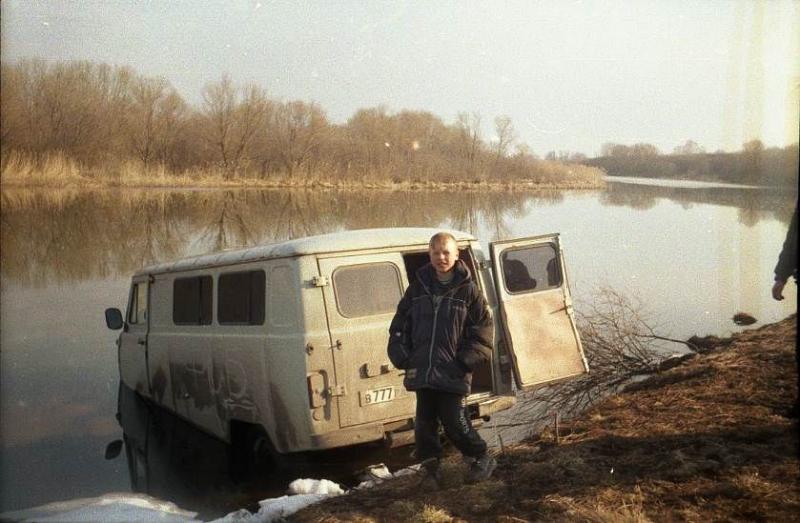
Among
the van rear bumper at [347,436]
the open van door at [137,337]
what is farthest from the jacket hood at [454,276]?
the open van door at [137,337]

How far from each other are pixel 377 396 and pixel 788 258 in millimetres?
3534

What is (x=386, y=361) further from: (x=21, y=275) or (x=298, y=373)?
(x=21, y=275)

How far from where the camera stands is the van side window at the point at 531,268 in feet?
22.5

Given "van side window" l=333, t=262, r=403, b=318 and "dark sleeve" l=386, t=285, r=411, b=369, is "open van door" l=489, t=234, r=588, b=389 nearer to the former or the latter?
"van side window" l=333, t=262, r=403, b=318

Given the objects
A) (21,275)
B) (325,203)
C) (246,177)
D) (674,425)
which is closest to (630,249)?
(325,203)

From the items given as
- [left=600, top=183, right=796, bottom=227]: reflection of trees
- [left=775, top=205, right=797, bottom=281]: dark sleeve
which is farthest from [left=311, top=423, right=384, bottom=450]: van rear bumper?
[left=600, top=183, right=796, bottom=227]: reflection of trees

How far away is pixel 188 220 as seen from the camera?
27406mm

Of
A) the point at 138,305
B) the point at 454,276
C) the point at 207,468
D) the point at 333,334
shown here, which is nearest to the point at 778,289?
the point at 454,276

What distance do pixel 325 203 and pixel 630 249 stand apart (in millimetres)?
10042

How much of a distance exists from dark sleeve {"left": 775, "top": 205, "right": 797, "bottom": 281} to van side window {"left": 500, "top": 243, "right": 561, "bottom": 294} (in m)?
2.72

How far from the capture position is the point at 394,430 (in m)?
6.32

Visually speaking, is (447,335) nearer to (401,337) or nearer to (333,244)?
(401,337)

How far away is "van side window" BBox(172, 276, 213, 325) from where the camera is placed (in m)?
7.48

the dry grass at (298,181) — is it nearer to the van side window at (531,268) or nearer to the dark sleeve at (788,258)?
the van side window at (531,268)
